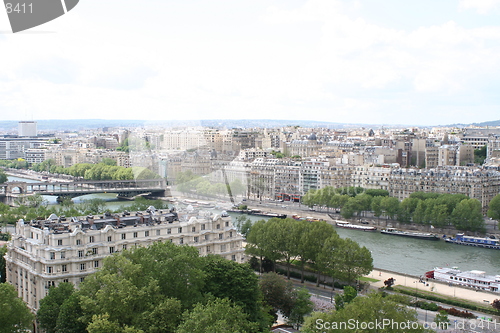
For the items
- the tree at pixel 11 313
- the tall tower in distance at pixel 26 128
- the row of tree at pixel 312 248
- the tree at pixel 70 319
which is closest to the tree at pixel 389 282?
the row of tree at pixel 312 248

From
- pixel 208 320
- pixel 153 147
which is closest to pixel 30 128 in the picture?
pixel 153 147

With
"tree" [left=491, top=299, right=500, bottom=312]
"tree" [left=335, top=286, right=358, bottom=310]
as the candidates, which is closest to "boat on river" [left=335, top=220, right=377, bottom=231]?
"tree" [left=491, top=299, right=500, bottom=312]

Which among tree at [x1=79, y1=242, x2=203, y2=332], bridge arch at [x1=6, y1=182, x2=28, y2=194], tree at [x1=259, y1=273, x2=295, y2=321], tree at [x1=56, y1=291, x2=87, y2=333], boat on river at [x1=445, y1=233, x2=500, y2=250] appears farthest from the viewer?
bridge arch at [x1=6, y1=182, x2=28, y2=194]

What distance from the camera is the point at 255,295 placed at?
11648 millimetres

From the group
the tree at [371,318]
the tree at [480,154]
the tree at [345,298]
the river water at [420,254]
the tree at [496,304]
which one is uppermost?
the tree at [480,154]

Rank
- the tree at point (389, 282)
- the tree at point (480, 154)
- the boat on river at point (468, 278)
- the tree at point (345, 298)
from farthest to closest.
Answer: the tree at point (480, 154) → the boat on river at point (468, 278) → the tree at point (389, 282) → the tree at point (345, 298)

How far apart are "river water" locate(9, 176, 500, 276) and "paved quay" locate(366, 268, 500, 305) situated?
1.11 meters

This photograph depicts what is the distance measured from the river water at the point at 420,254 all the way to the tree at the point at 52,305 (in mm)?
9760

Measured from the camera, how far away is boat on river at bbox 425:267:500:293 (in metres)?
16.0

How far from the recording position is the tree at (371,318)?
8.62 meters

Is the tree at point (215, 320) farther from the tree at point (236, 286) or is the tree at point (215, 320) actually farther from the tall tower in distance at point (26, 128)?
the tall tower in distance at point (26, 128)

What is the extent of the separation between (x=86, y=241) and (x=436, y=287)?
851 centimetres

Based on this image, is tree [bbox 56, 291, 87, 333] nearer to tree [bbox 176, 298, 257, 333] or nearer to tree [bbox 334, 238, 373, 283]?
tree [bbox 176, 298, 257, 333]

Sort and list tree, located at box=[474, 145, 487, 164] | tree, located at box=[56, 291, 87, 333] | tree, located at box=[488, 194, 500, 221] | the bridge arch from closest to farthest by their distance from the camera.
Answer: tree, located at box=[56, 291, 87, 333], tree, located at box=[488, 194, 500, 221], the bridge arch, tree, located at box=[474, 145, 487, 164]
